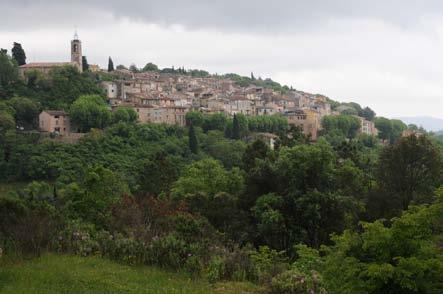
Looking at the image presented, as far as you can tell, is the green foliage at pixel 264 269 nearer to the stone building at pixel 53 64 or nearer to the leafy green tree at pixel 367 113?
the stone building at pixel 53 64

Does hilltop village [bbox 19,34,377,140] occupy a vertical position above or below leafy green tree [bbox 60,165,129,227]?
above

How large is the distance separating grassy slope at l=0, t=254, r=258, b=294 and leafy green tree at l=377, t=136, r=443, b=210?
15.1 meters

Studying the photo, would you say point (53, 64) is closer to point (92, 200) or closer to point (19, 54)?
point (19, 54)

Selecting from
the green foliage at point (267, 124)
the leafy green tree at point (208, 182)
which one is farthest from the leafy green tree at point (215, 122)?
the leafy green tree at point (208, 182)

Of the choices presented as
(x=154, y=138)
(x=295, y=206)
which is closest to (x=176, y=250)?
(x=295, y=206)

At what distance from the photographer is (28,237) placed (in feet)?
37.2

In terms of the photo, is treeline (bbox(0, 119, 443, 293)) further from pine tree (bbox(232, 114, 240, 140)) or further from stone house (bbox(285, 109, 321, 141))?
stone house (bbox(285, 109, 321, 141))

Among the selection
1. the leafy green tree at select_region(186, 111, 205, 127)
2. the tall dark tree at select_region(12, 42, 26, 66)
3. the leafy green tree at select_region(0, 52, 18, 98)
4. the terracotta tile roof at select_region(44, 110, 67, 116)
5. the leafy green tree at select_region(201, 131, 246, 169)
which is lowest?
the leafy green tree at select_region(201, 131, 246, 169)

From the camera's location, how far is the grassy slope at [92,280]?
9266mm

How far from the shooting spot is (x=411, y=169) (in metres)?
23.8

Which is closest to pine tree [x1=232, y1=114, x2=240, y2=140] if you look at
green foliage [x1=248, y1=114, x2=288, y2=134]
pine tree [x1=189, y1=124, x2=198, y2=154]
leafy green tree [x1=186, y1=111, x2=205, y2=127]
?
leafy green tree [x1=186, y1=111, x2=205, y2=127]

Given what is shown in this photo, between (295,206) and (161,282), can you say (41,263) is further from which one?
(295,206)

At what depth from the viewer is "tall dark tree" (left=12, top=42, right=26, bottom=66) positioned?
8181 centimetres

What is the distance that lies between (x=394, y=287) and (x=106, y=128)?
5490cm
